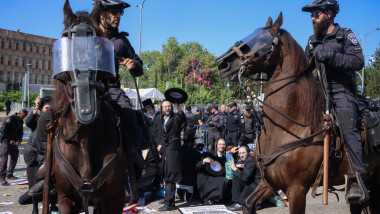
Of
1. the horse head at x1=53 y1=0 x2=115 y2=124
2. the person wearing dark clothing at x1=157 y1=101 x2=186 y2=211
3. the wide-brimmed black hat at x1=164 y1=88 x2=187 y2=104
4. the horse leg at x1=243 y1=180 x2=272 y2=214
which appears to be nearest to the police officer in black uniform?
the horse head at x1=53 y1=0 x2=115 y2=124

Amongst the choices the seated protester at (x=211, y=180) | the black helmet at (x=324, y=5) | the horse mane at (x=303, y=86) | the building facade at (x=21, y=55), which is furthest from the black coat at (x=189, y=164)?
the building facade at (x=21, y=55)

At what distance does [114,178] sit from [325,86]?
9.02ft

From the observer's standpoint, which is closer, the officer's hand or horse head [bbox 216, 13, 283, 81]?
the officer's hand

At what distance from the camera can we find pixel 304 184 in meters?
4.24

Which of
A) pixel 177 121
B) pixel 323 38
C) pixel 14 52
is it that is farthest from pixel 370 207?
pixel 14 52

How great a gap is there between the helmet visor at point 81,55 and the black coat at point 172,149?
5.06 meters

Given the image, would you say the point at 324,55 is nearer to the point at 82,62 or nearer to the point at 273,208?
the point at 82,62

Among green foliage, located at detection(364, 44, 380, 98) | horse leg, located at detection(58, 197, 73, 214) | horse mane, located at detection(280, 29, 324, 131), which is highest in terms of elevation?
green foliage, located at detection(364, 44, 380, 98)

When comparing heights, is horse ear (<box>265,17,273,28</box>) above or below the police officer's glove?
above

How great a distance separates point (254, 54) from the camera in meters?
4.31

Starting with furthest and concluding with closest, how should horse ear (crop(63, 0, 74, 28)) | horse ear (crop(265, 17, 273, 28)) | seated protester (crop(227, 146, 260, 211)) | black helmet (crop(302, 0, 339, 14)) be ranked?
seated protester (crop(227, 146, 260, 211)) < black helmet (crop(302, 0, 339, 14)) < horse ear (crop(265, 17, 273, 28)) < horse ear (crop(63, 0, 74, 28))

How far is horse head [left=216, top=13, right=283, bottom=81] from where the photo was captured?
170 inches

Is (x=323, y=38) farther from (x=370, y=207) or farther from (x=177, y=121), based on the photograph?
(x=177, y=121)

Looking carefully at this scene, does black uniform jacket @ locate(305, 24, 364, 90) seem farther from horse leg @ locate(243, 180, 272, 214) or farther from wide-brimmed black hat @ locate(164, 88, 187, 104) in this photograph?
wide-brimmed black hat @ locate(164, 88, 187, 104)
